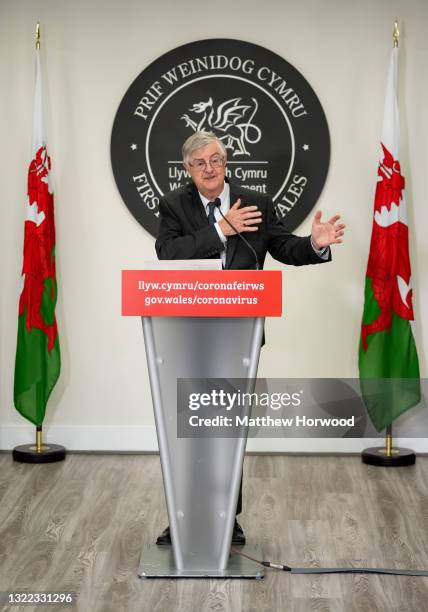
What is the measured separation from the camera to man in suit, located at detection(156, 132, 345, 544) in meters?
3.51

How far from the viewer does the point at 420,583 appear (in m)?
3.30

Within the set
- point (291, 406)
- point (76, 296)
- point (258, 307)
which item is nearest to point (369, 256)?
point (291, 406)

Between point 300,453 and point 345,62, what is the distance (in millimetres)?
2297

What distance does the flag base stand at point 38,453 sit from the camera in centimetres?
525

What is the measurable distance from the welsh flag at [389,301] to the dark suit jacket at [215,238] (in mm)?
1489

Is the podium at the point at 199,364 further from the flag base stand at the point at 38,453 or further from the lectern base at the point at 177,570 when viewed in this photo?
the flag base stand at the point at 38,453

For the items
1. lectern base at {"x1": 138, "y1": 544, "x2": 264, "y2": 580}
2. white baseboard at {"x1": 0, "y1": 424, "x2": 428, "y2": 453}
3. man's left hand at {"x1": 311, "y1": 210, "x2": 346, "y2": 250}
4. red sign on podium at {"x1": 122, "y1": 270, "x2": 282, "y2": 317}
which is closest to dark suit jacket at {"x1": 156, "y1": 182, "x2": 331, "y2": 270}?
man's left hand at {"x1": 311, "y1": 210, "x2": 346, "y2": 250}

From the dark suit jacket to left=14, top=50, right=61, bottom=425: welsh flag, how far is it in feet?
5.56

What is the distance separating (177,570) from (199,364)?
0.77 m

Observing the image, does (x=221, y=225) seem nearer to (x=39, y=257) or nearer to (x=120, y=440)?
(x=39, y=257)

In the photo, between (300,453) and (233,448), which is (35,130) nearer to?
(300,453)

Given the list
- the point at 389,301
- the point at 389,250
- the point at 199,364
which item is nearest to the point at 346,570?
the point at 199,364

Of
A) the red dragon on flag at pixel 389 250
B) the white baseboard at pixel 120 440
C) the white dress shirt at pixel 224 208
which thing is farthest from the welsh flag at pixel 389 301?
the white dress shirt at pixel 224 208

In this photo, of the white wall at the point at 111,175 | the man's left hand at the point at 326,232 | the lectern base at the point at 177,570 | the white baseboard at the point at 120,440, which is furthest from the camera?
the white baseboard at the point at 120,440
